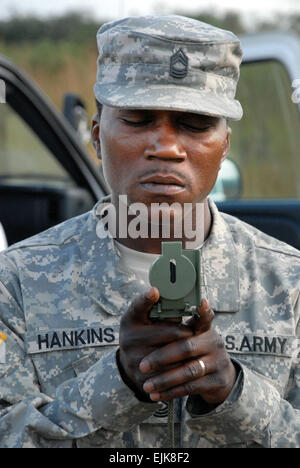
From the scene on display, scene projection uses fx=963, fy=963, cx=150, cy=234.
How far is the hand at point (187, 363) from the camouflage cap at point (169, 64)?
0.52m

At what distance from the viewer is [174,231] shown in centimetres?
209

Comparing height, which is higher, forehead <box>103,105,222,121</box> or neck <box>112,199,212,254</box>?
forehead <box>103,105,222,121</box>

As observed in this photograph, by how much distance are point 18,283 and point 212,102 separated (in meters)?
0.59


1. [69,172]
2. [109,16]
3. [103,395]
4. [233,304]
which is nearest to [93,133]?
[233,304]

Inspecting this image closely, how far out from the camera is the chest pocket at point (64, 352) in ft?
6.88

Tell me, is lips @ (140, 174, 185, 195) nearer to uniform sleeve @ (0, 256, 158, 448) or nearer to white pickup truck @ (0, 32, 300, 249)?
uniform sleeve @ (0, 256, 158, 448)

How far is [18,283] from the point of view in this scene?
2.15 metres

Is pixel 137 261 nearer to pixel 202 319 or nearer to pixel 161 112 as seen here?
pixel 161 112

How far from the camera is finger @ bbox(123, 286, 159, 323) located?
163cm

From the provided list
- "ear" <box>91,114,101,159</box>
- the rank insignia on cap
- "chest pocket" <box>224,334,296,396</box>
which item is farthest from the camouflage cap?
"chest pocket" <box>224,334,296,396</box>

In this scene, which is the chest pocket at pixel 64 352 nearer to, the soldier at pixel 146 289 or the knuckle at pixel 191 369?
the soldier at pixel 146 289

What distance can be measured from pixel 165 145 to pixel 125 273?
0.34 meters

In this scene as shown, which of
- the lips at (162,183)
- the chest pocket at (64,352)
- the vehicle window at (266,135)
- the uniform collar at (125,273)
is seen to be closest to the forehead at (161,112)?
the lips at (162,183)

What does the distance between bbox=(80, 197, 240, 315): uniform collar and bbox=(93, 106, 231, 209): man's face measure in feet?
0.56
